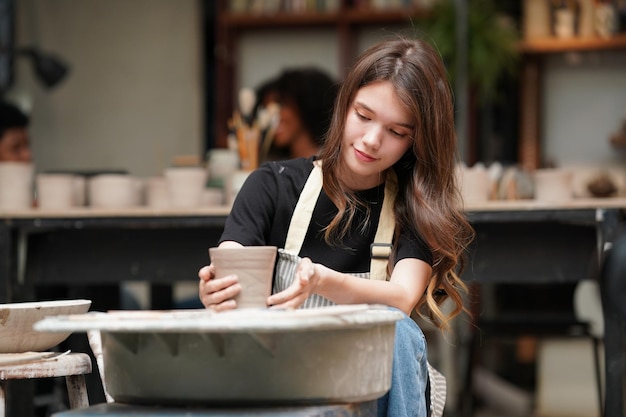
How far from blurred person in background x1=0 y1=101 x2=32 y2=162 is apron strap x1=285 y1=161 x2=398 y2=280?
3.02 m

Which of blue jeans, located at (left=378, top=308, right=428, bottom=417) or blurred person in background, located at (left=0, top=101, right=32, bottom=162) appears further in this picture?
blurred person in background, located at (left=0, top=101, right=32, bottom=162)

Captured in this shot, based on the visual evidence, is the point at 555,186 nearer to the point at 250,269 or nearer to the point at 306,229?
the point at 306,229

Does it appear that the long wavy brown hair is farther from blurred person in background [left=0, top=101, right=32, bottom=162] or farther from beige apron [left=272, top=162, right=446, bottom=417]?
blurred person in background [left=0, top=101, right=32, bottom=162]

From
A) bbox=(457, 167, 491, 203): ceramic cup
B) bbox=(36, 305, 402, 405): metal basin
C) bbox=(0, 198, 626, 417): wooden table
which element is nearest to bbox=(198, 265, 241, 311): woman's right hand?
bbox=(36, 305, 402, 405): metal basin

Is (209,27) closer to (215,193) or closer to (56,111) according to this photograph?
(56,111)


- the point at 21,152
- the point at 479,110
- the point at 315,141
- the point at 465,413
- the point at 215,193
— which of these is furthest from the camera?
the point at 479,110

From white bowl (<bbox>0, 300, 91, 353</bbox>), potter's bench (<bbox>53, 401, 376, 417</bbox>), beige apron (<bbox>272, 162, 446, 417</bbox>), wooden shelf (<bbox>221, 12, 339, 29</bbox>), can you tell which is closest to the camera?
potter's bench (<bbox>53, 401, 376, 417</bbox>)

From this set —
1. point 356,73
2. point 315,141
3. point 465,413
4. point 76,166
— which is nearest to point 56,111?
point 76,166

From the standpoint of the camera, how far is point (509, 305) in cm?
601

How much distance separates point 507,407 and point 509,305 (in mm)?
609

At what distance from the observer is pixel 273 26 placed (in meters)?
6.76

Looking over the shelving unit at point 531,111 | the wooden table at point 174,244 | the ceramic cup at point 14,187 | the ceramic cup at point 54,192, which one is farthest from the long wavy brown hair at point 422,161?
the shelving unit at point 531,111

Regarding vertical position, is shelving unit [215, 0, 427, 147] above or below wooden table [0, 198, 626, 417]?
above

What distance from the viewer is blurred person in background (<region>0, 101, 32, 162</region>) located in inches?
202
